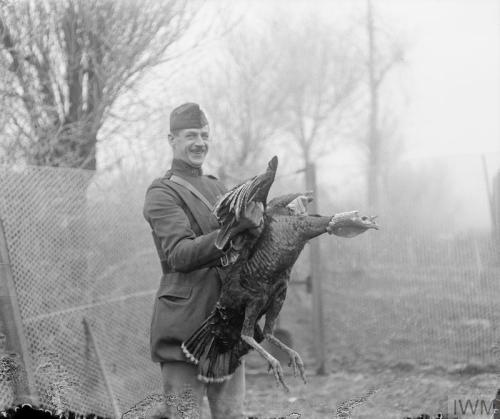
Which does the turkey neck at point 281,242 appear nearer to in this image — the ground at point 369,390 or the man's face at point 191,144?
the man's face at point 191,144

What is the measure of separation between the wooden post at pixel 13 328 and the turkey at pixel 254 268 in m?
1.15

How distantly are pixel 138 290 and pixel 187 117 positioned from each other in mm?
2438

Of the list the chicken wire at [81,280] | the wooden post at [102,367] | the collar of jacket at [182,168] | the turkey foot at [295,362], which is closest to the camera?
the turkey foot at [295,362]

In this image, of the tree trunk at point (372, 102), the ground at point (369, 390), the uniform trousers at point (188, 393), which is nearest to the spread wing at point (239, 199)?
the uniform trousers at point (188, 393)

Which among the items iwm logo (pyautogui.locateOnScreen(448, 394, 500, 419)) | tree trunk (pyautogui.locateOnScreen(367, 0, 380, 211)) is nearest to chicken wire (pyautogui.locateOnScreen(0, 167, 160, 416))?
iwm logo (pyautogui.locateOnScreen(448, 394, 500, 419))

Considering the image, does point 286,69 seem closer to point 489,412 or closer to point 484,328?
point 484,328

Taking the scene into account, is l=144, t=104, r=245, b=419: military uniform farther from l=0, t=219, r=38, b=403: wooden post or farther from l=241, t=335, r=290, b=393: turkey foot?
l=0, t=219, r=38, b=403: wooden post

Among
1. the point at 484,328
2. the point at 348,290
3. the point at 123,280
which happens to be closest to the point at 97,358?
the point at 123,280

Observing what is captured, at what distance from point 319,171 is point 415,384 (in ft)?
7.34

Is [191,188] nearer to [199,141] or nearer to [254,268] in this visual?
[199,141]

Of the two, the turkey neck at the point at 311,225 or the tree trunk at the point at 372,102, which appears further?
the tree trunk at the point at 372,102

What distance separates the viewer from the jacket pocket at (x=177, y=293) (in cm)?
267

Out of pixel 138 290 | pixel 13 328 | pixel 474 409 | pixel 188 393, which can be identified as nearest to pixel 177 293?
pixel 188 393

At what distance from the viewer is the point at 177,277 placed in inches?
107
